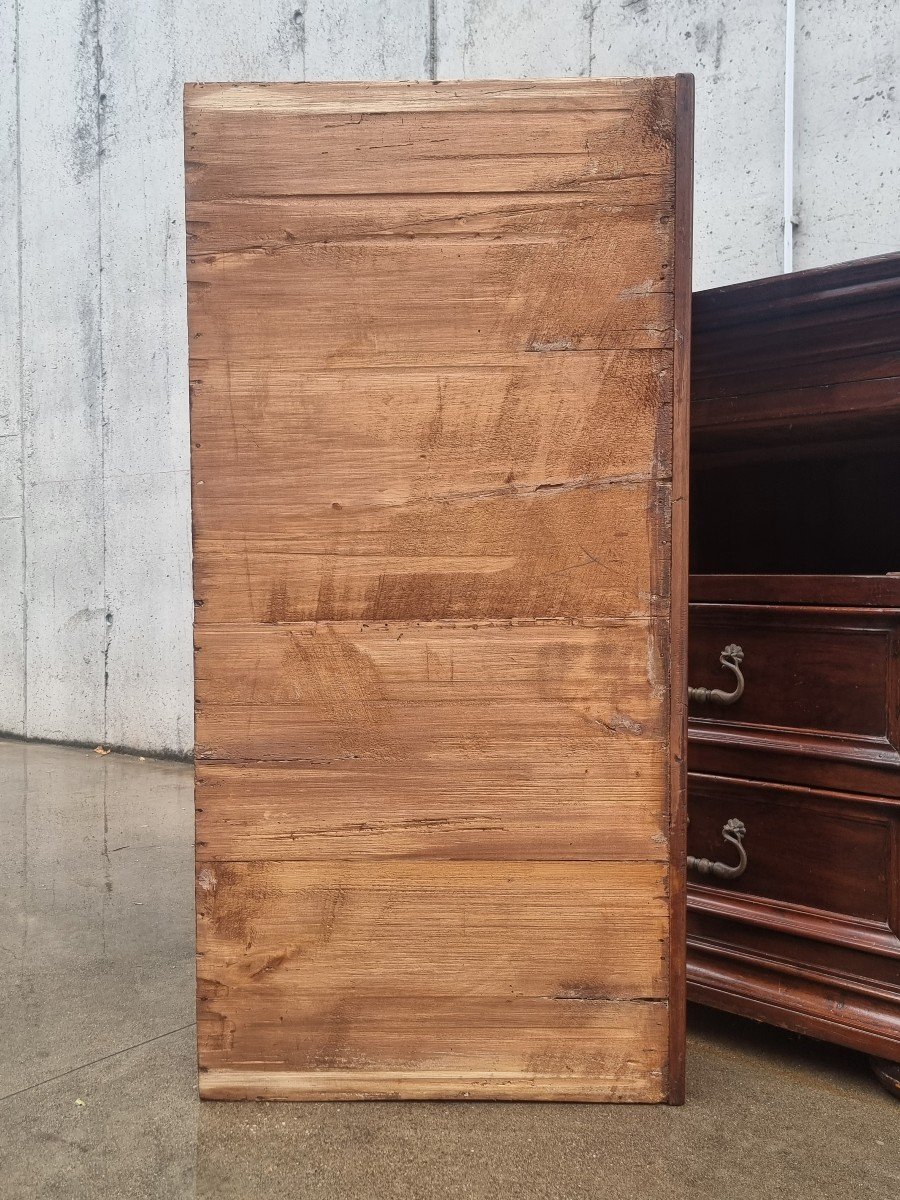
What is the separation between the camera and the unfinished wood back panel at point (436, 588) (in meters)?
1.05

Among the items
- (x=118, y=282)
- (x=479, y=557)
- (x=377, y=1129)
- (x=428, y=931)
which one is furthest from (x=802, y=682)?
(x=118, y=282)

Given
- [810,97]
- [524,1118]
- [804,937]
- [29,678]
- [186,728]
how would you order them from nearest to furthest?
[524,1118], [804,937], [810,97], [186,728], [29,678]

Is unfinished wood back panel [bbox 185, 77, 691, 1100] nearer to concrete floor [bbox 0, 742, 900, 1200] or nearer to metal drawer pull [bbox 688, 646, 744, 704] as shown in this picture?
concrete floor [bbox 0, 742, 900, 1200]

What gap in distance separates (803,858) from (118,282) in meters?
3.21

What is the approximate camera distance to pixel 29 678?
3771mm

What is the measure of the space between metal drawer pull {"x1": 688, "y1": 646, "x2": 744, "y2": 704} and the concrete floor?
0.48m

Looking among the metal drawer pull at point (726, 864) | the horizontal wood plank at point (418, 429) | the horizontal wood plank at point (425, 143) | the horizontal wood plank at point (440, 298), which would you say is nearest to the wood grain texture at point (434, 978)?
the metal drawer pull at point (726, 864)

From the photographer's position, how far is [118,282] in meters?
3.42

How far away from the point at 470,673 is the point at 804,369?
0.60 metres

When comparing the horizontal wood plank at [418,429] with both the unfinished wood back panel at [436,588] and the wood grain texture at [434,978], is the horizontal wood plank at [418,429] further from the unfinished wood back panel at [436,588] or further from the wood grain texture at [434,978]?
the wood grain texture at [434,978]

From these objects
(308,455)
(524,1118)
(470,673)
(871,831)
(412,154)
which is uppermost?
(412,154)

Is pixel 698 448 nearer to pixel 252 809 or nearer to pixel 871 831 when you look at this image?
pixel 871 831

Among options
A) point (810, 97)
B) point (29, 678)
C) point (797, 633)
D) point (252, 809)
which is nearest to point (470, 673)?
point (252, 809)

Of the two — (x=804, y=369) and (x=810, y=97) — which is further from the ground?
(x=810, y=97)
